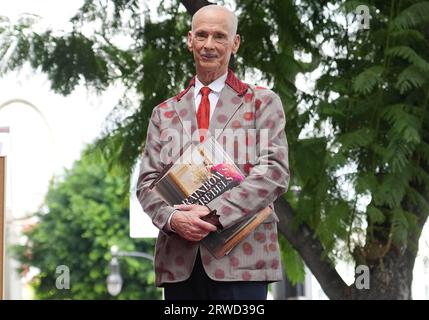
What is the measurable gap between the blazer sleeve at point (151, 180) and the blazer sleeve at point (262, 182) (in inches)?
4.8

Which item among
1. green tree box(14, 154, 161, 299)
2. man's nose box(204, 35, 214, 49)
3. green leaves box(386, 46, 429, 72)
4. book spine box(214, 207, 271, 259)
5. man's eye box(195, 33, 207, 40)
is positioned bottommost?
book spine box(214, 207, 271, 259)

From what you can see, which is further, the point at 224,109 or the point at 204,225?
the point at 224,109

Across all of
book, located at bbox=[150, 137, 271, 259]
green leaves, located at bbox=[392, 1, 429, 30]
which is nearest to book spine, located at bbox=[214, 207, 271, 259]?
book, located at bbox=[150, 137, 271, 259]

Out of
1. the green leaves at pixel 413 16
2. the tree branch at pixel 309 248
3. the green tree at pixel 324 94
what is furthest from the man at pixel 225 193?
the tree branch at pixel 309 248

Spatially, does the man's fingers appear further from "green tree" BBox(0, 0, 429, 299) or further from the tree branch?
the tree branch

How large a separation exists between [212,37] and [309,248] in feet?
12.6

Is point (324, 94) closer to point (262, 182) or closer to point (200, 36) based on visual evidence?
point (200, 36)

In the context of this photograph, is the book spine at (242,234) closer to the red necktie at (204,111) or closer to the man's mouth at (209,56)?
the red necktie at (204,111)

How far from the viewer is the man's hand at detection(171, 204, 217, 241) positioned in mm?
2576

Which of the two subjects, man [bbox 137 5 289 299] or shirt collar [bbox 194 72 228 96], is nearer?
man [bbox 137 5 289 299]

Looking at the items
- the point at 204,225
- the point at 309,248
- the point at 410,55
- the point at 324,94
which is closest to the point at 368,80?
the point at 410,55

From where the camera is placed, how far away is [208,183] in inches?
103

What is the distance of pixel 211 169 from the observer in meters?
2.61
